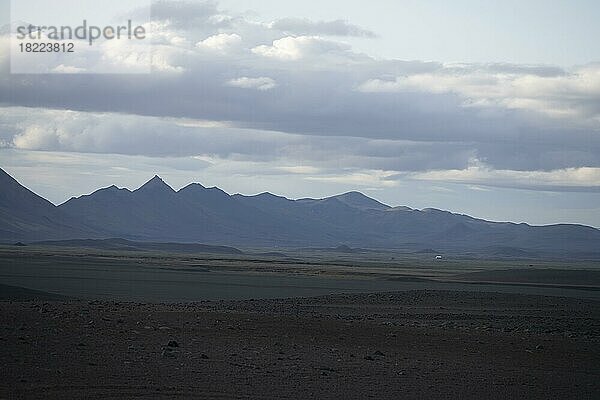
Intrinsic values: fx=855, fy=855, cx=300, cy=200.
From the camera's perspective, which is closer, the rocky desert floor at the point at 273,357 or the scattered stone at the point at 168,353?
the rocky desert floor at the point at 273,357

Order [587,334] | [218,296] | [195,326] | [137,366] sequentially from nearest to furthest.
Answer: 1. [137,366]
2. [195,326]
3. [587,334]
4. [218,296]

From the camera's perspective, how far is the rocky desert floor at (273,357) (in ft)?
53.8

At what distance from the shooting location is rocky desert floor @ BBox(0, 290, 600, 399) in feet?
53.8

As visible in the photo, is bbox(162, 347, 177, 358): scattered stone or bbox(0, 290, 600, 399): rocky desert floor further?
bbox(162, 347, 177, 358): scattered stone

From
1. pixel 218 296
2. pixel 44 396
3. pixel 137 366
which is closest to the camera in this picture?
pixel 44 396

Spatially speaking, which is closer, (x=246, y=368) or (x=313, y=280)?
(x=246, y=368)

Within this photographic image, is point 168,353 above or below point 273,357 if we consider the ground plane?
above

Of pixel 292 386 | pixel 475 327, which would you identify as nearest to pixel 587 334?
pixel 475 327

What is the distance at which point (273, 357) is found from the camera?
20.2 m

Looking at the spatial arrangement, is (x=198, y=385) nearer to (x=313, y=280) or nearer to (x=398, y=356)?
(x=398, y=356)

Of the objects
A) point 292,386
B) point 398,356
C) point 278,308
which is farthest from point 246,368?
point 278,308

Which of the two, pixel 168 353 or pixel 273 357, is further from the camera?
pixel 273 357

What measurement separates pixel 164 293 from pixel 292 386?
3089 centimetres

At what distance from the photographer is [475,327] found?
30.4 meters
